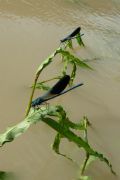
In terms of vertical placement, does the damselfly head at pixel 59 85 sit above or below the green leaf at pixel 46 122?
above

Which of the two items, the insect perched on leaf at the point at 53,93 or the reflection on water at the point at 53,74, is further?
the reflection on water at the point at 53,74

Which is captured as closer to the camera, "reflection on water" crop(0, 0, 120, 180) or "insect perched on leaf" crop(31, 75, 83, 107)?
"insect perched on leaf" crop(31, 75, 83, 107)

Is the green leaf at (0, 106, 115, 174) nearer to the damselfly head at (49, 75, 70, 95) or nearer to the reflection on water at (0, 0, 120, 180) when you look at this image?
the damselfly head at (49, 75, 70, 95)

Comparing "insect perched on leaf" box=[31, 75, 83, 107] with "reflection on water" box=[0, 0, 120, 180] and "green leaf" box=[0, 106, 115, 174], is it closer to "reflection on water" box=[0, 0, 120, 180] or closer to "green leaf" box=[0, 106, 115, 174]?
"green leaf" box=[0, 106, 115, 174]

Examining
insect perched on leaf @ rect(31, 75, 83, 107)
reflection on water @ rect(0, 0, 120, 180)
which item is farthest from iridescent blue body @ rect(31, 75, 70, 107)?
reflection on water @ rect(0, 0, 120, 180)

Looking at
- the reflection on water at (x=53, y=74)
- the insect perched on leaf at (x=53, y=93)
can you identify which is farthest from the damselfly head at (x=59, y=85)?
the reflection on water at (x=53, y=74)

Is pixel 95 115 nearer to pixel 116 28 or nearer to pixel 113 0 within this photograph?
pixel 116 28

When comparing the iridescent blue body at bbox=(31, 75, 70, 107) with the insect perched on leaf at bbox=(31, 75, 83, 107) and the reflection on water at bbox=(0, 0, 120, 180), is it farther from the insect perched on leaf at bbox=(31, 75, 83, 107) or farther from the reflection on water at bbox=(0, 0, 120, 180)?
the reflection on water at bbox=(0, 0, 120, 180)

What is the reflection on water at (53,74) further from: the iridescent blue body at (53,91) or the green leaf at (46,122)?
the iridescent blue body at (53,91)

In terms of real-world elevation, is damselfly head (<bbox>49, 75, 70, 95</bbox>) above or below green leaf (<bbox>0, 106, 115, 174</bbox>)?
above

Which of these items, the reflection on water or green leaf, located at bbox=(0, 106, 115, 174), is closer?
green leaf, located at bbox=(0, 106, 115, 174)
